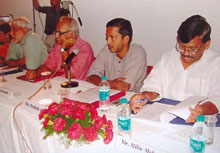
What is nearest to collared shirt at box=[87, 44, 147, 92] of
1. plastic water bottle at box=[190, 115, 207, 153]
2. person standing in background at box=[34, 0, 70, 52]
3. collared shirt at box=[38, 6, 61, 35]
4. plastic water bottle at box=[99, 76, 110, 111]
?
plastic water bottle at box=[99, 76, 110, 111]

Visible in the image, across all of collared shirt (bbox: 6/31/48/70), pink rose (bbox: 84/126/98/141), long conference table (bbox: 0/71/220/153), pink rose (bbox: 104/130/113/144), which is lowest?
long conference table (bbox: 0/71/220/153)

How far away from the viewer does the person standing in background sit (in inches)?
188

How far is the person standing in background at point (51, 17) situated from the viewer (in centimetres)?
478

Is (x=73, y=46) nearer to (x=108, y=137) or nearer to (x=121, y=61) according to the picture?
(x=121, y=61)

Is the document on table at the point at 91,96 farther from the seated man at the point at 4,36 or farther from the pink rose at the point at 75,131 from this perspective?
the seated man at the point at 4,36

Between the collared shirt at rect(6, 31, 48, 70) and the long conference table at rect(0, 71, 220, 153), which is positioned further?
the collared shirt at rect(6, 31, 48, 70)

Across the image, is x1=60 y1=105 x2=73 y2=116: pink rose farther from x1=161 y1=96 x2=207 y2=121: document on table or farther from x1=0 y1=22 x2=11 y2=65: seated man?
x1=0 y1=22 x2=11 y2=65: seated man

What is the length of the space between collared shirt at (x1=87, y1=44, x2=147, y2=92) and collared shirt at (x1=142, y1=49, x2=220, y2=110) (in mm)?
359

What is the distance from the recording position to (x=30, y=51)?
2.97m

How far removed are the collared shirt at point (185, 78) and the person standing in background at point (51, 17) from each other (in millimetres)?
3256

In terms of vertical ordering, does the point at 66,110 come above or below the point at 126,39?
below

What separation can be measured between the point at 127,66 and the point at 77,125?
126 centimetres

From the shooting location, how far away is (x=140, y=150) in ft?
3.80

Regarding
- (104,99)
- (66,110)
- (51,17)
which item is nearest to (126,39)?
(104,99)
